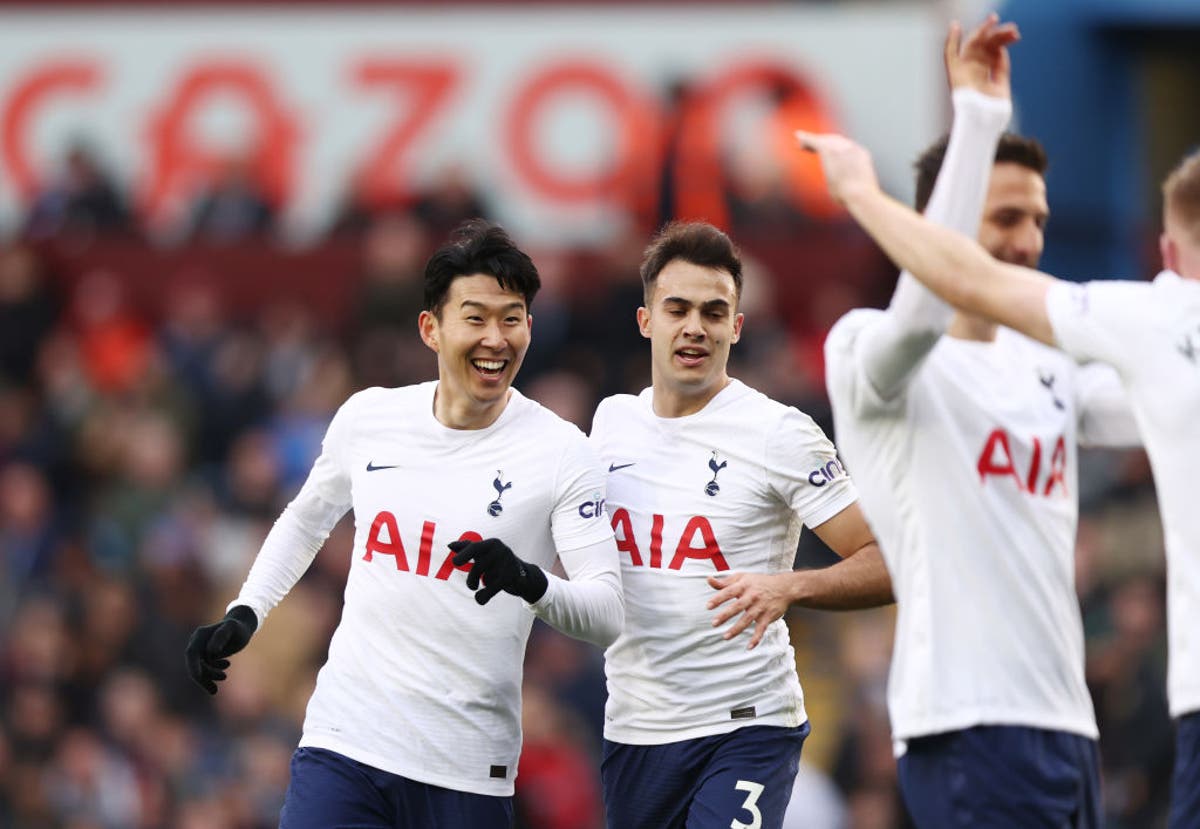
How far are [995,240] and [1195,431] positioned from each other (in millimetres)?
990

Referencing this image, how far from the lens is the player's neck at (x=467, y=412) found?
6.59m

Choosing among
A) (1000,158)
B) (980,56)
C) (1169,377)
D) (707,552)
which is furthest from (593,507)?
(1169,377)

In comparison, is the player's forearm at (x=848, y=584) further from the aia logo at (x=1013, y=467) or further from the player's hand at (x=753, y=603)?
the aia logo at (x=1013, y=467)

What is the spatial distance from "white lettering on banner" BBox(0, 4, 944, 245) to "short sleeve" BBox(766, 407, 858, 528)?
33.6ft

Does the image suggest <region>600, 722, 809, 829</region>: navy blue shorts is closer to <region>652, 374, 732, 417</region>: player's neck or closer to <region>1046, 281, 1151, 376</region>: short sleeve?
<region>652, 374, 732, 417</region>: player's neck

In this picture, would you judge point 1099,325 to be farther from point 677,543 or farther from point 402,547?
point 402,547

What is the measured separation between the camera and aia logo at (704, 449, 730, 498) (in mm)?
6672

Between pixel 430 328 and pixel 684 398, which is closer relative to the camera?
pixel 430 328

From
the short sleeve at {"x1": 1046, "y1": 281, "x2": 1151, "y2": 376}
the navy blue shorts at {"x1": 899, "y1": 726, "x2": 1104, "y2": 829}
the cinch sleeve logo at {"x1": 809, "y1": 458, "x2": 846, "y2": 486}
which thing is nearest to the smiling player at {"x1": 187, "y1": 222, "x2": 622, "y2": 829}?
the cinch sleeve logo at {"x1": 809, "y1": 458, "x2": 846, "y2": 486}

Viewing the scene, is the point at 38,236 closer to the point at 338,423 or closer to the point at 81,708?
the point at 81,708

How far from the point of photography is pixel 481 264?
21.6 feet

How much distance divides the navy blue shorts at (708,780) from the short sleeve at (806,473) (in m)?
0.72

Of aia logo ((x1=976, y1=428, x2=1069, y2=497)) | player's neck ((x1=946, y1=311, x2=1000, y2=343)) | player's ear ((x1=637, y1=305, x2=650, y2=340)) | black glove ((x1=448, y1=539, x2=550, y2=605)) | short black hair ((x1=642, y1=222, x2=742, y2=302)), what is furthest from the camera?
player's ear ((x1=637, y1=305, x2=650, y2=340))

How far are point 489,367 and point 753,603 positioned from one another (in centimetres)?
110
